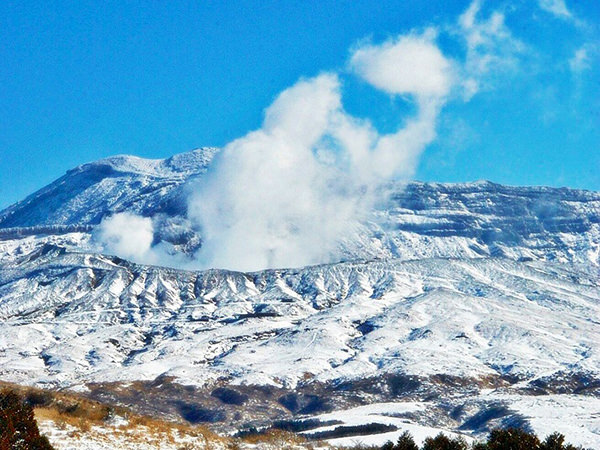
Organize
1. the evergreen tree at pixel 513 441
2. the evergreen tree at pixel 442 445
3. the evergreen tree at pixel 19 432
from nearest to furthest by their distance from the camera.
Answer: the evergreen tree at pixel 19 432, the evergreen tree at pixel 513 441, the evergreen tree at pixel 442 445

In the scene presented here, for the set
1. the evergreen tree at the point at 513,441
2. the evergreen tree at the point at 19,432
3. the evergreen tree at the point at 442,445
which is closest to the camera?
the evergreen tree at the point at 19,432

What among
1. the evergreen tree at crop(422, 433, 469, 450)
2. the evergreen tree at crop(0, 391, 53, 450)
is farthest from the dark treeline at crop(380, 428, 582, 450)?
the evergreen tree at crop(0, 391, 53, 450)

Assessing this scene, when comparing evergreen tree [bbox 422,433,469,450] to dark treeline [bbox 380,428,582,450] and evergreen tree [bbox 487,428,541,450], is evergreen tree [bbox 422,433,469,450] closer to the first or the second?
dark treeline [bbox 380,428,582,450]

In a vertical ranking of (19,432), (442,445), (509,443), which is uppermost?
(509,443)

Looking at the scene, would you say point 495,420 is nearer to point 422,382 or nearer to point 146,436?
point 422,382

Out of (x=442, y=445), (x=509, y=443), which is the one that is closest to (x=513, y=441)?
(x=509, y=443)

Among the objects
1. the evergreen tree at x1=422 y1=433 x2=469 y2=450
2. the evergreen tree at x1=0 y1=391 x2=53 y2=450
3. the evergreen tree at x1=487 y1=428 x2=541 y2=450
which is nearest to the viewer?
the evergreen tree at x1=0 y1=391 x2=53 y2=450

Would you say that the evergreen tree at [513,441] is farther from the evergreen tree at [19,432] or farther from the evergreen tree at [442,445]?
the evergreen tree at [19,432]

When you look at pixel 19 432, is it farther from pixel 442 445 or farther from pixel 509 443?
pixel 509 443

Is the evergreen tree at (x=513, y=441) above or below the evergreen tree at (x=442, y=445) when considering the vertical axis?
above

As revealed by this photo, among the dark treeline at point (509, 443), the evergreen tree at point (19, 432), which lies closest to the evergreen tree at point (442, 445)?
the dark treeline at point (509, 443)

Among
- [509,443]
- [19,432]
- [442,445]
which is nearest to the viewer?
[19,432]

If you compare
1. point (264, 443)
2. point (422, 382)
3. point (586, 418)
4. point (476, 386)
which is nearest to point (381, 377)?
point (422, 382)

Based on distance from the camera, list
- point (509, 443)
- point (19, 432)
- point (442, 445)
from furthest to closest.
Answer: point (442, 445) → point (509, 443) → point (19, 432)
